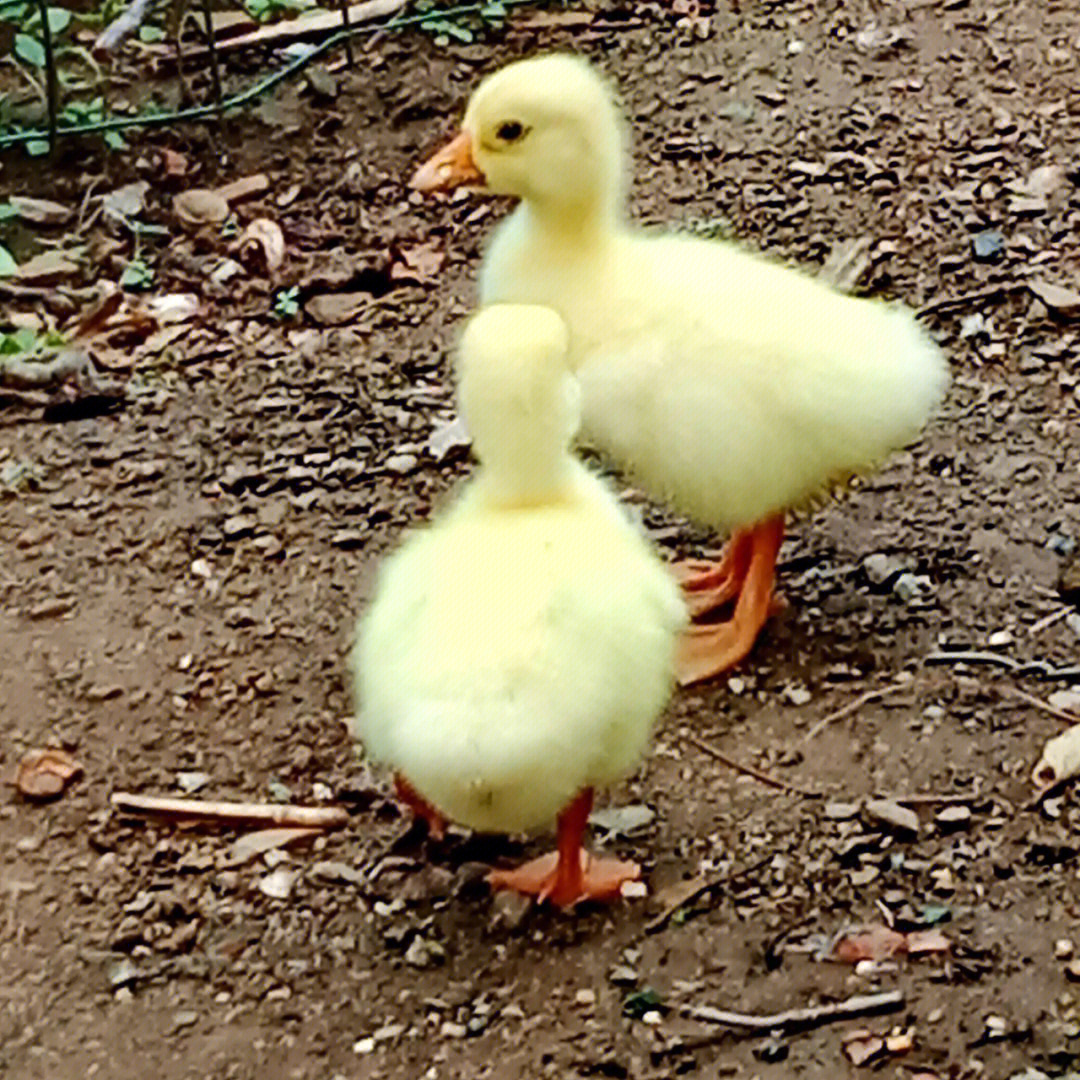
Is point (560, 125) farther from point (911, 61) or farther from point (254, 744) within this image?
point (911, 61)

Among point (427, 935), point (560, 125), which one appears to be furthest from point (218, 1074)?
point (560, 125)

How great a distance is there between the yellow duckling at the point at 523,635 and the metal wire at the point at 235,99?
216 centimetres

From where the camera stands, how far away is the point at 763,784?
313cm

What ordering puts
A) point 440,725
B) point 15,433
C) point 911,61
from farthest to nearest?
point 911,61
point 15,433
point 440,725

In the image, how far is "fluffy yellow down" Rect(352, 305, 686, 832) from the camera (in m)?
2.59

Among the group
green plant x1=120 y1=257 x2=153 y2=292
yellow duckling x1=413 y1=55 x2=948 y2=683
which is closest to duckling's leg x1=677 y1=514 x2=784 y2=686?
yellow duckling x1=413 y1=55 x2=948 y2=683

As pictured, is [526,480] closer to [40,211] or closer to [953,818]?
[953,818]

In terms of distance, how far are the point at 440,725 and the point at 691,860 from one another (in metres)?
0.56

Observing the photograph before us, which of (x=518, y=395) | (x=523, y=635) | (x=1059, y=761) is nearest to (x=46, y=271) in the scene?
(x=518, y=395)

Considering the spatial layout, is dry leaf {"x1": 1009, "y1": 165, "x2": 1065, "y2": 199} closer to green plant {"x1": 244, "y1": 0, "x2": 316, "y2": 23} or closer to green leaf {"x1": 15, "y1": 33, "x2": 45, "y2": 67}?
green plant {"x1": 244, "y1": 0, "x2": 316, "y2": 23}

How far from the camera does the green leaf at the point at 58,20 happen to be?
525cm

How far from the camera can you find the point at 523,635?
2.62m

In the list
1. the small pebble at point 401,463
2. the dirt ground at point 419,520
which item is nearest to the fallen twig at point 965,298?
the dirt ground at point 419,520

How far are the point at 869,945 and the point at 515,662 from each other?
0.59m
